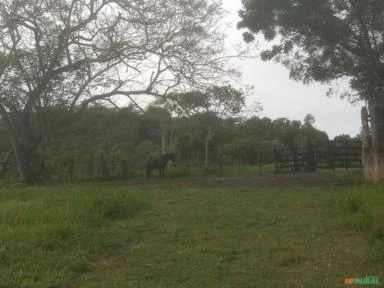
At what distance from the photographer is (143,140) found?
3531cm

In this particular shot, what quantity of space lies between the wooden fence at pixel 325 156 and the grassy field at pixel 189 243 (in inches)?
525

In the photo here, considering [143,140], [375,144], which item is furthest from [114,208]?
[143,140]

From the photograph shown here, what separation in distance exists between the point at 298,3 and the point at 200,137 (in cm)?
2217

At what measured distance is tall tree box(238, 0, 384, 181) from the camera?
39.2ft

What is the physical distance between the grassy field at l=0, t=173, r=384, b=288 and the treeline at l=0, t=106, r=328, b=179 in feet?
33.7

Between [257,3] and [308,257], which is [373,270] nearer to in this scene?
[308,257]

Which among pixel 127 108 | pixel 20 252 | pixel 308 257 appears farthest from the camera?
pixel 127 108

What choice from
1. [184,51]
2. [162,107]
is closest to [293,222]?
[184,51]

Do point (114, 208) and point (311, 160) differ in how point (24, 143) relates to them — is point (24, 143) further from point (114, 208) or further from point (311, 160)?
point (311, 160)

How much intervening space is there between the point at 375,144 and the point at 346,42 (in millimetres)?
2851

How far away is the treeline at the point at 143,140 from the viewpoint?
20.5 metres

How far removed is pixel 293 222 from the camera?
6957 mm

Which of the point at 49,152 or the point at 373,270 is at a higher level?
the point at 49,152

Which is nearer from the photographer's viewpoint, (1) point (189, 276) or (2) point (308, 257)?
(1) point (189, 276)
